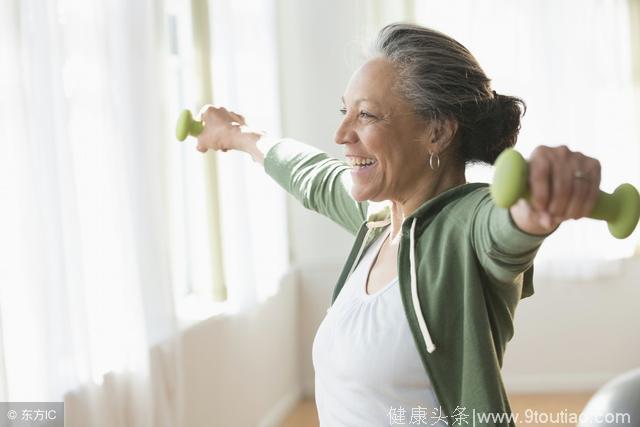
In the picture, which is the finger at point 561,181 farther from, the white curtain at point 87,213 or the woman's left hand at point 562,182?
the white curtain at point 87,213

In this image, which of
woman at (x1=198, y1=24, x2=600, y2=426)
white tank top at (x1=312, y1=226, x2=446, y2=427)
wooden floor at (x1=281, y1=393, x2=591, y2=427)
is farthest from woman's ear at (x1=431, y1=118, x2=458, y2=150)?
wooden floor at (x1=281, y1=393, x2=591, y2=427)

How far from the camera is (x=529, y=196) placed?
92 cm

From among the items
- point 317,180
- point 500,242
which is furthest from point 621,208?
point 317,180

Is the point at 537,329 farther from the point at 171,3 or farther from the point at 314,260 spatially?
the point at 171,3

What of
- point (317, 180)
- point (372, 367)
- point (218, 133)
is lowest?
point (372, 367)

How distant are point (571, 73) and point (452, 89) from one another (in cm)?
371

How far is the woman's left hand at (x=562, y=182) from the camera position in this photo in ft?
2.98

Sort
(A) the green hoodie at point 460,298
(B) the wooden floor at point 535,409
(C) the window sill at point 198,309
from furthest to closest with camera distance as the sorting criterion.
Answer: (B) the wooden floor at point 535,409 < (C) the window sill at point 198,309 < (A) the green hoodie at point 460,298

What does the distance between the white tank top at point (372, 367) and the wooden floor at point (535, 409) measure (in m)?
3.07

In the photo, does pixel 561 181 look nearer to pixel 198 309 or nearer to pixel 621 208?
pixel 621 208

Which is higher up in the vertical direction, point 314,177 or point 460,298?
point 314,177

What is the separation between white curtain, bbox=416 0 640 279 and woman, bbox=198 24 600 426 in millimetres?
3385

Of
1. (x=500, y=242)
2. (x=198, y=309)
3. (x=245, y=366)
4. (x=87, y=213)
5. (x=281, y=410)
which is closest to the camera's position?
(x=500, y=242)

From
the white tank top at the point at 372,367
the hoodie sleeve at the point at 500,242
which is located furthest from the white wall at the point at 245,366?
the hoodie sleeve at the point at 500,242
